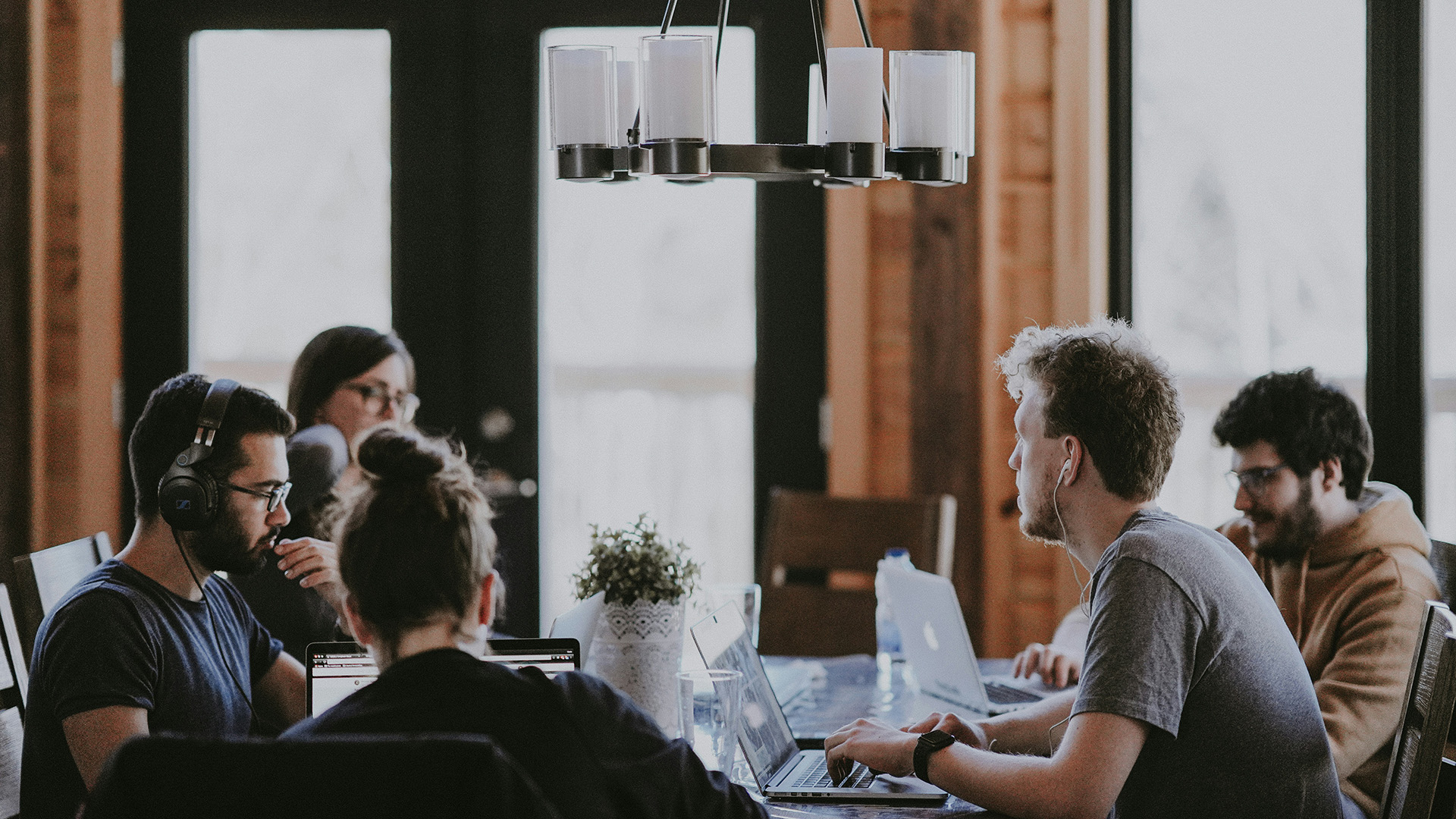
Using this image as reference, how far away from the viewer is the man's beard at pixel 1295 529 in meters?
2.29

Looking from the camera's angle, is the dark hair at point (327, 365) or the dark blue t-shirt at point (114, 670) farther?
the dark hair at point (327, 365)

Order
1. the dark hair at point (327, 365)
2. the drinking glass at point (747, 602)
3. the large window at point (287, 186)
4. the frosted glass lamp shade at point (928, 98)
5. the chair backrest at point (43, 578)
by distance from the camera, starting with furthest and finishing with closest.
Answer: the large window at point (287, 186) → the dark hair at point (327, 365) → the drinking glass at point (747, 602) → the chair backrest at point (43, 578) → the frosted glass lamp shade at point (928, 98)

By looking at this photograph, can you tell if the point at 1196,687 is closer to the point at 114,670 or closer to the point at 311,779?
the point at 311,779

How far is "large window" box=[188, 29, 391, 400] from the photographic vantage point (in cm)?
365

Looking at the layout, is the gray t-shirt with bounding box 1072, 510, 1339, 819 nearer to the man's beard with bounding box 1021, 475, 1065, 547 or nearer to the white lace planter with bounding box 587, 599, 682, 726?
the man's beard with bounding box 1021, 475, 1065, 547

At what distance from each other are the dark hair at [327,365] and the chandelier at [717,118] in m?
0.96

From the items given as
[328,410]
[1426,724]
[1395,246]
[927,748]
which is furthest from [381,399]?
[1395,246]

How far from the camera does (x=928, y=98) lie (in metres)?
1.82

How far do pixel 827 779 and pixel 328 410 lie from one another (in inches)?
55.0

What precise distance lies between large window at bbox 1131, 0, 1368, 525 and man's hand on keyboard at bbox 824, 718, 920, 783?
1.93 m

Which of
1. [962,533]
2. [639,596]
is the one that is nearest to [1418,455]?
[962,533]

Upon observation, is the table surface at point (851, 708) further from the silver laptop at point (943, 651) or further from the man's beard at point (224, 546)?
the man's beard at point (224, 546)

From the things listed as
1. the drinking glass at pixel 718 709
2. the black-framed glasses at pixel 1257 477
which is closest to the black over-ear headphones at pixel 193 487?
the drinking glass at pixel 718 709

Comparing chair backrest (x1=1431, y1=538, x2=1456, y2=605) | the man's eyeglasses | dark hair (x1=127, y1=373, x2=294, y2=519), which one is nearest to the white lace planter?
dark hair (x1=127, y1=373, x2=294, y2=519)
